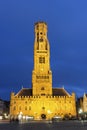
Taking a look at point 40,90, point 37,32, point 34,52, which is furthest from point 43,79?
point 37,32

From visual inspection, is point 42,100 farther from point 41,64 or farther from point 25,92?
point 41,64

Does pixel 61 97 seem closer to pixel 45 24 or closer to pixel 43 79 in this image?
pixel 43 79

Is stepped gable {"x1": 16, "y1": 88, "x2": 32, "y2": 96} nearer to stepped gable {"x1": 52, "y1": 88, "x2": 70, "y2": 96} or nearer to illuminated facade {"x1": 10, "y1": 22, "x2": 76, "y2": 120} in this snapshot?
illuminated facade {"x1": 10, "y1": 22, "x2": 76, "y2": 120}

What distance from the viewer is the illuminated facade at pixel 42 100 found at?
441 feet

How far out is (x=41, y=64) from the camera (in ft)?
479

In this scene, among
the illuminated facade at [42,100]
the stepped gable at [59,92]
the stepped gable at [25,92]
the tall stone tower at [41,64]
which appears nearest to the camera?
the illuminated facade at [42,100]

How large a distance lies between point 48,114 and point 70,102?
434 inches

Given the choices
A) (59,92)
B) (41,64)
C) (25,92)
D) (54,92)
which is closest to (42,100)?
(54,92)

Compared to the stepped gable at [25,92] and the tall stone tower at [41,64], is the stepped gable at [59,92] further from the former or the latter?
the stepped gable at [25,92]

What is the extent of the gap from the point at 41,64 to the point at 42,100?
61.6 ft

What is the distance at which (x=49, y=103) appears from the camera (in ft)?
446

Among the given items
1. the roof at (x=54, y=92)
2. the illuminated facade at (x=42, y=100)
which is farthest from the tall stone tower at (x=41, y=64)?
the roof at (x=54, y=92)

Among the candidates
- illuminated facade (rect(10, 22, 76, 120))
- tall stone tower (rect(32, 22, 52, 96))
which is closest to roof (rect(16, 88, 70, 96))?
illuminated facade (rect(10, 22, 76, 120))

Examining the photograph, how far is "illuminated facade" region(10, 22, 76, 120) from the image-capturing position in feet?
441
